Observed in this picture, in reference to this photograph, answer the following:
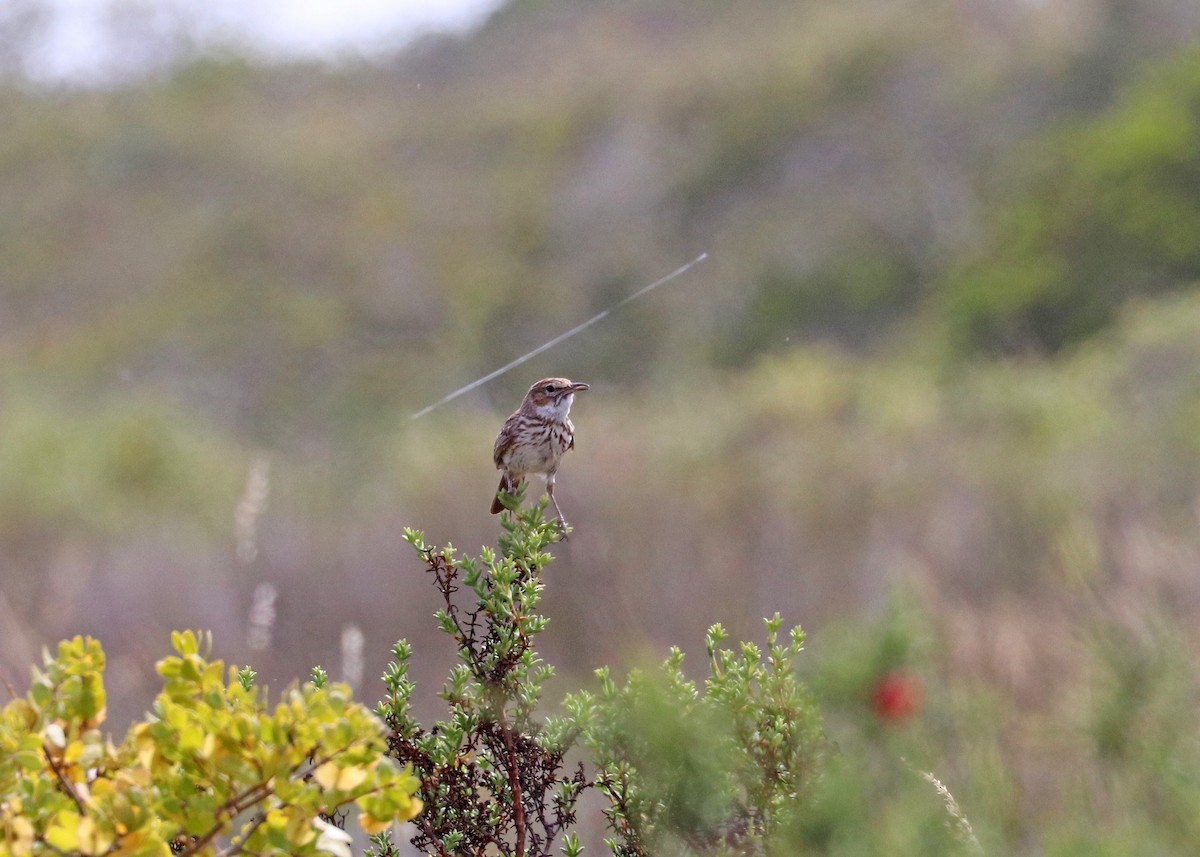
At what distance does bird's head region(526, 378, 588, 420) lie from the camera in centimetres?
322

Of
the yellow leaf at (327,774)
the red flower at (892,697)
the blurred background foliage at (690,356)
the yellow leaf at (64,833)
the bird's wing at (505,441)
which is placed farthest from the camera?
the blurred background foliage at (690,356)

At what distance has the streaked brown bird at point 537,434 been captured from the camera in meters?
3.23

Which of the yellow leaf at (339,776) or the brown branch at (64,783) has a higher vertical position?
the brown branch at (64,783)

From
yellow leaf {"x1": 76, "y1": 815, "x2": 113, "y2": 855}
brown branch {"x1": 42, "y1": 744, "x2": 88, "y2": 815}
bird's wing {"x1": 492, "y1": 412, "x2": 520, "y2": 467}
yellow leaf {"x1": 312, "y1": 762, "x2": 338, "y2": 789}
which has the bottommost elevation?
yellow leaf {"x1": 76, "y1": 815, "x2": 113, "y2": 855}

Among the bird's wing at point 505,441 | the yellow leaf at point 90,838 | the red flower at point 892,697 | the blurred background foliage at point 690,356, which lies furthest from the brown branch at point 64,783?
the bird's wing at point 505,441

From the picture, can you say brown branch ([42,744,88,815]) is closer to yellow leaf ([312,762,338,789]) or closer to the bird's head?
yellow leaf ([312,762,338,789])

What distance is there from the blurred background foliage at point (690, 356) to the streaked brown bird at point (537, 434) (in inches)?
25.4

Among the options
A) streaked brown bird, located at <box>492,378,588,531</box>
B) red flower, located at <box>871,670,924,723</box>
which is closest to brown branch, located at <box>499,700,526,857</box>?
red flower, located at <box>871,670,924,723</box>

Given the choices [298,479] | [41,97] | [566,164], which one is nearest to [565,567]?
[298,479]

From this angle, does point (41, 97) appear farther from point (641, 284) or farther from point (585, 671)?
point (585, 671)

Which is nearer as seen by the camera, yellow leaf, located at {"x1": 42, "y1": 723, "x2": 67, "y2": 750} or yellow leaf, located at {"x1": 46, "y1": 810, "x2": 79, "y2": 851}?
yellow leaf, located at {"x1": 46, "y1": 810, "x2": 79, "y2": 851}

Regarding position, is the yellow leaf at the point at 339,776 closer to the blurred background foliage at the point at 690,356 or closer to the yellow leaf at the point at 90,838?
the yellow leaf at the point at 90,838

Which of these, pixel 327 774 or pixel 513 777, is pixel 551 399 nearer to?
pixel 513 777

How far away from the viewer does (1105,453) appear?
9648mm
